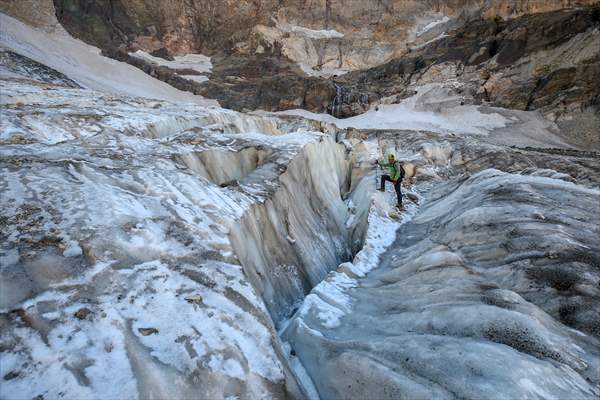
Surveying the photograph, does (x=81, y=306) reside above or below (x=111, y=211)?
below

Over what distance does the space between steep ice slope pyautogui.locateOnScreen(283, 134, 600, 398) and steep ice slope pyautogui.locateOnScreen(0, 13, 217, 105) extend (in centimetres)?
2879

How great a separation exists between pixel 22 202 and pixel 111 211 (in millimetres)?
790

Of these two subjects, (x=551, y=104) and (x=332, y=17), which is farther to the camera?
(x=332, y=17)

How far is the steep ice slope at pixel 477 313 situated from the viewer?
7.70 ft

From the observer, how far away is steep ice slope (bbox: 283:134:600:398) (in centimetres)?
235

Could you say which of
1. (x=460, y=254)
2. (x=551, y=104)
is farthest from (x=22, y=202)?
(x=551, y=104)

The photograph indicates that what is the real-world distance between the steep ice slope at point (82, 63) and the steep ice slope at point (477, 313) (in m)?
28.8

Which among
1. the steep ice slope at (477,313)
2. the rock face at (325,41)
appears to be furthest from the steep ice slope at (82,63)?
the steep ice slope at (477,313)

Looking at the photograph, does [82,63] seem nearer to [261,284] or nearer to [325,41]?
[325,41]

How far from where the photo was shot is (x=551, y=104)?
25766 millimetres

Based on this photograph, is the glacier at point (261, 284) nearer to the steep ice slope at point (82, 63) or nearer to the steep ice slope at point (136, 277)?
the steep ice slope at point (136, 277)

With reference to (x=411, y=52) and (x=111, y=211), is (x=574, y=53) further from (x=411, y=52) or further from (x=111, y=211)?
(x=111, y=211)

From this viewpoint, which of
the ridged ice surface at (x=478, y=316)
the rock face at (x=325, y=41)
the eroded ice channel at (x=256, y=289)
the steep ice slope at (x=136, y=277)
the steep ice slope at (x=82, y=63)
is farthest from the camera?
the rock face at (x=325, y=41)

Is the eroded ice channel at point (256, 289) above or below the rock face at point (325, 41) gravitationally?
below
